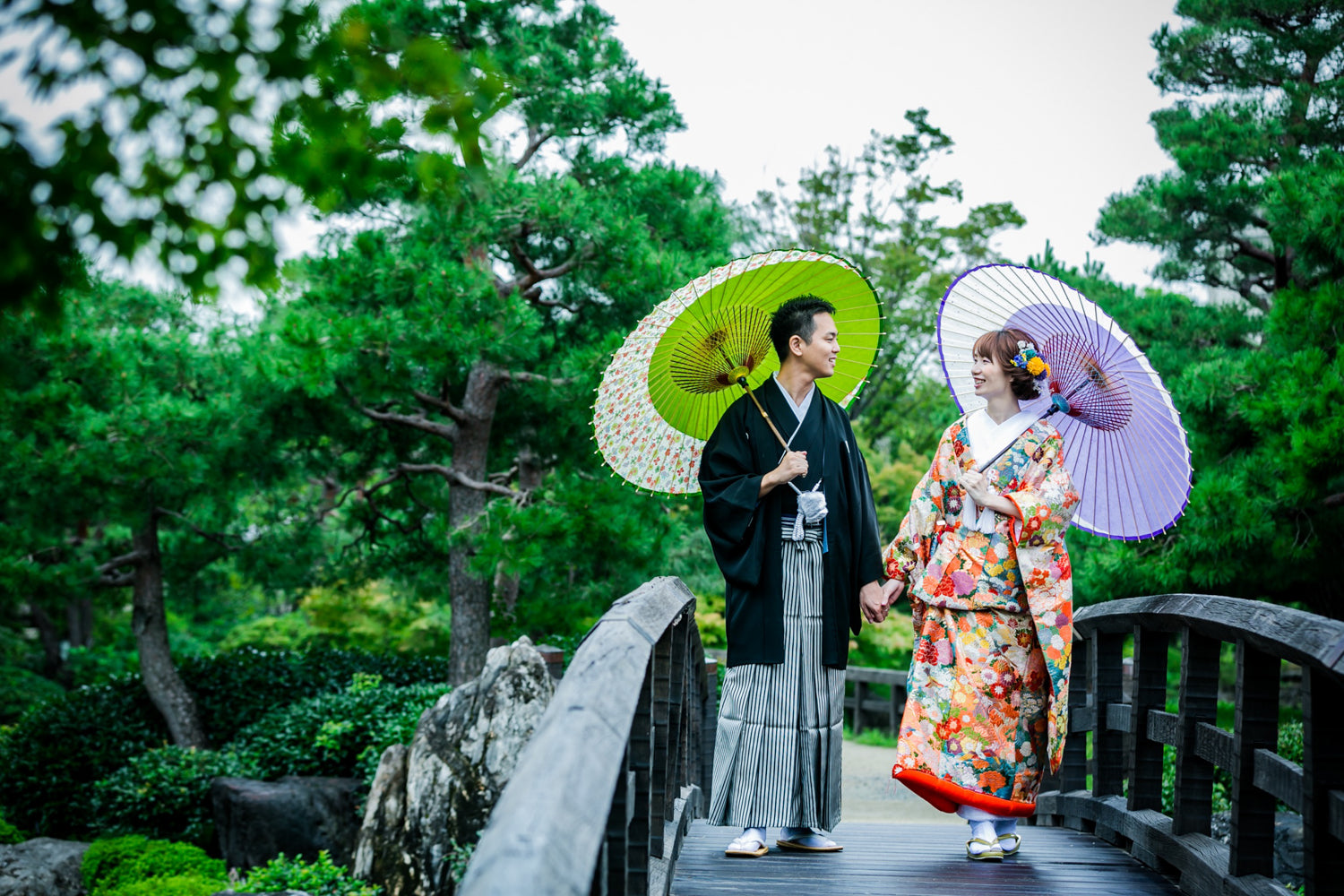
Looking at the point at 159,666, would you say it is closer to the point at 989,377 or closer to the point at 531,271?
the point at 531,271

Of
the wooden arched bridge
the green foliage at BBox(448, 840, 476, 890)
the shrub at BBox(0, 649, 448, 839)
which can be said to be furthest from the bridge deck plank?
the shrub at BBox(0, 649, 448, 839)

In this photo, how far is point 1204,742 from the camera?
9.36 feet

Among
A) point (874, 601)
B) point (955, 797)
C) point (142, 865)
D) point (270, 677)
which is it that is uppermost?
point (874, 601)

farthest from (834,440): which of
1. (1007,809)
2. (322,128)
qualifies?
(322,128)

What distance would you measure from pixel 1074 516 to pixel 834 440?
842 mm

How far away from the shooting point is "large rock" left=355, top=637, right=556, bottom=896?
626 centimetres

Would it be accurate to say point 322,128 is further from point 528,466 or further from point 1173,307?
point 528,466

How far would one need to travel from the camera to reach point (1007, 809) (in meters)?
3.25

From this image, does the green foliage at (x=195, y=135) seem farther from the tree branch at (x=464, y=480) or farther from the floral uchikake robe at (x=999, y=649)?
the tree branch at (x=464, y=480)

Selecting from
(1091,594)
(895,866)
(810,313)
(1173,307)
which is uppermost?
(1173,307)

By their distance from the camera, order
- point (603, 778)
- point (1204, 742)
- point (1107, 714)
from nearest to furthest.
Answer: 1. point (603, 778)
2. point (1204, 742)
3. point (1107, 714)

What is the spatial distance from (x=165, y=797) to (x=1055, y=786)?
22.5 ft

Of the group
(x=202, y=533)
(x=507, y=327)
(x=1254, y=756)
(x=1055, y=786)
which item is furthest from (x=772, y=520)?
(x=202, y=533)

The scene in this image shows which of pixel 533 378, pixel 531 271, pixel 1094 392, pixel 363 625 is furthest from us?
pixel 363 625
